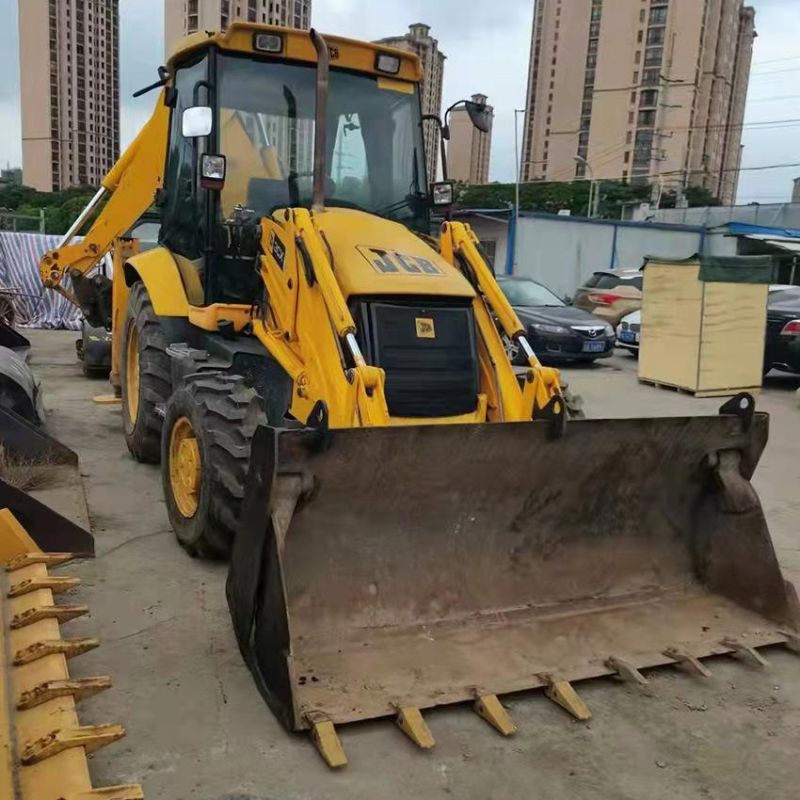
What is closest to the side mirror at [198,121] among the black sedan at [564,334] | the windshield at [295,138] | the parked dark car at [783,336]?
the windshield at [295,138]

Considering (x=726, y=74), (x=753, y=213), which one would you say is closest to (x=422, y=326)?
(x=753, y=213)

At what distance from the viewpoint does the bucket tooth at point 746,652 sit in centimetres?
359

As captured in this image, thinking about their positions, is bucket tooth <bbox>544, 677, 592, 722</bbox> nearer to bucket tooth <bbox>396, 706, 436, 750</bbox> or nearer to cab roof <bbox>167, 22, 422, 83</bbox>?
bucket tooth <bbox>396, 706, 436, 750</bbox>

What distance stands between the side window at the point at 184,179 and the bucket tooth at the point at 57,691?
3346 millimetres

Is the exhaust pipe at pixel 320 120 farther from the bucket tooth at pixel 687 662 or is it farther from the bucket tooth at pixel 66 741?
the bucket tooth at pixel 66 741

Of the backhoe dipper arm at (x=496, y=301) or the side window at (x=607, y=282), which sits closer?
the backhoe dipper arm at (x=496, y=301)

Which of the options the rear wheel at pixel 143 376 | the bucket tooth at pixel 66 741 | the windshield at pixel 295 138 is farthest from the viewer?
the rear wheel at pixel 143 376

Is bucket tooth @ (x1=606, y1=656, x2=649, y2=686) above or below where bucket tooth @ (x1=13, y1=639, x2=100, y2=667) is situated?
below

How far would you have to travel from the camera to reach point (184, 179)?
19.0 feet

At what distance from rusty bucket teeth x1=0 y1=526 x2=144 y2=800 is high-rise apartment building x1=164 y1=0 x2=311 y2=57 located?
673 inches

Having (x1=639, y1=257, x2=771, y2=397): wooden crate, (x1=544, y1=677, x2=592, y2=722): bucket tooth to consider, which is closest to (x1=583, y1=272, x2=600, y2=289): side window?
(x1=639, y1=257, x2=771, y2=397): wooden crate

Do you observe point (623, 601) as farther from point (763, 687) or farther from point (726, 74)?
point (726, 74)

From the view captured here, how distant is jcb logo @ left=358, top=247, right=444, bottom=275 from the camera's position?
429 cm

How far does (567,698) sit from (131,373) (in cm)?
476
